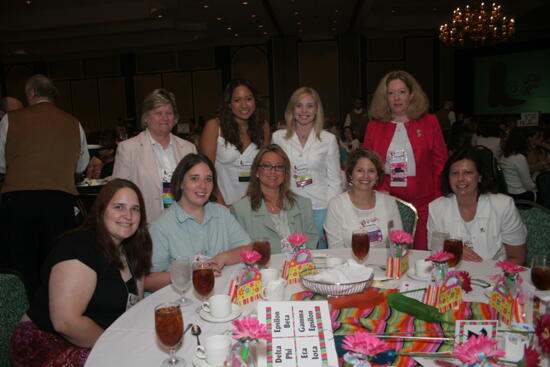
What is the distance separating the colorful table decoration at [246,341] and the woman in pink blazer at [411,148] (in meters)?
2.12

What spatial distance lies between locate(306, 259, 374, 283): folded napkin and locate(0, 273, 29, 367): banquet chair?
3.76 ft

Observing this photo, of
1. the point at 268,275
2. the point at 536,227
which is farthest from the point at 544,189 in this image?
the point at 268,275

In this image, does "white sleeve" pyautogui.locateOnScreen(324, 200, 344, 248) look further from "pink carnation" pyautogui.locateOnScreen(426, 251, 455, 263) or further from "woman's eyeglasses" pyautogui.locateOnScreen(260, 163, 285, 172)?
"pink carnation" pyautogui.locateOnScreen(426, 251, 455, 263)

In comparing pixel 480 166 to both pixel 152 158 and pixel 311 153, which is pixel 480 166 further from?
pixel 152 158

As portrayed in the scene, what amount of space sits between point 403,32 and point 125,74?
8527 millimetres

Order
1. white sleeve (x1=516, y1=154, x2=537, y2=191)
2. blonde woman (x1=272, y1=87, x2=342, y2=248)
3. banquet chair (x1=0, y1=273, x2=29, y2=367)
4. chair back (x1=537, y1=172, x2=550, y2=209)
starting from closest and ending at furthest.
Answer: banquet chair (x1=0, y1=273, x2=29, y2=367) → blonde woman (x1=272, y1=87, x2=342, y2=248) → chair back (x1=537, y1=172, x2=550, y2=209) → white sleeve (x1=516, y1=154, x2=537, y2=191)

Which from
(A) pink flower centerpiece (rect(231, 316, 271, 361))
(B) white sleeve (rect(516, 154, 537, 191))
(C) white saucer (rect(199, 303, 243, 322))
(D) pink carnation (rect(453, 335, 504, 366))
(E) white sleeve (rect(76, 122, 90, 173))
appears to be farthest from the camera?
(B) white sleeve (rect(516, 154, 537, 191))

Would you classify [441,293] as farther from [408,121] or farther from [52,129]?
[52,129]

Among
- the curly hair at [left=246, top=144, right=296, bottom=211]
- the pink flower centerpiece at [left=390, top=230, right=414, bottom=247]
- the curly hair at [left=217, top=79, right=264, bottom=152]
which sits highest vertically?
the curly hair at [left=217, top=79, right=264, bottom=152]

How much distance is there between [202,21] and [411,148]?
8.60 m

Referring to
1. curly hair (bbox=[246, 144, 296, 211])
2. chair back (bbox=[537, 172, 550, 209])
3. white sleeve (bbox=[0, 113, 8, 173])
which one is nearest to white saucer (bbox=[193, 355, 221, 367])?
curly hair (bbox=[246, 144, 296, 211])

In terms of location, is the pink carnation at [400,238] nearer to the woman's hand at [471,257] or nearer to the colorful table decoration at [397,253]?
the colorful table decoration at [397,253]

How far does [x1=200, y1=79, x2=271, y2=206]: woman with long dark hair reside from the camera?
10.7 ft

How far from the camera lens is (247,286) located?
1.62 metres
